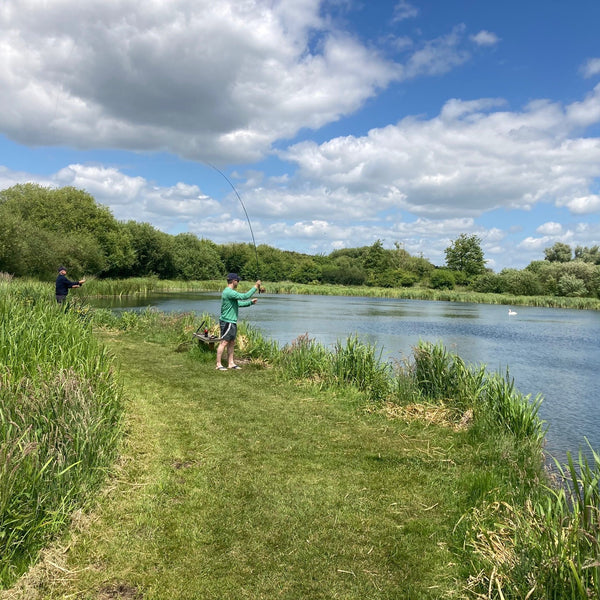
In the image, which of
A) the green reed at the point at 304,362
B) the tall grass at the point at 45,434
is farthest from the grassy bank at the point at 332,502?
the green reed at the point at 304,362

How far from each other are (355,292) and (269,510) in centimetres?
5574

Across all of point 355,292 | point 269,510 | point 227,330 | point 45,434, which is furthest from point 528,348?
point 355,292

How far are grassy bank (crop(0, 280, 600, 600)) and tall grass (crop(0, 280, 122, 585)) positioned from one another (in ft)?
0.68

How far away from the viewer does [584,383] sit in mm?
12562

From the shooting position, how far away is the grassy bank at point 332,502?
9.41 ft

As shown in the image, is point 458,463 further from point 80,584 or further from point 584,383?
point 584,383

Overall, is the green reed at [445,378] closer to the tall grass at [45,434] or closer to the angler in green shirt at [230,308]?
the angler in green shirt at [230,308]

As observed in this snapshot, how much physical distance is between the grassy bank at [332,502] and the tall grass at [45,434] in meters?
0.21

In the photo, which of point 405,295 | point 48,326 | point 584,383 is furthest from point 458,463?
point 405,295

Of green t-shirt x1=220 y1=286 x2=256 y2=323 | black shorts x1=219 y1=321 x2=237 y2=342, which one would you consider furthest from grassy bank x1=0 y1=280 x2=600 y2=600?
green t-shirt x1=220 y1=286 x2=256 y2=323

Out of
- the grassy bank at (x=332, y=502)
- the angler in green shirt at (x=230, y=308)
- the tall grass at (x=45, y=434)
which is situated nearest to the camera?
the grassy bank at (x=332, y=502)

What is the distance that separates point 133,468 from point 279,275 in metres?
83.7

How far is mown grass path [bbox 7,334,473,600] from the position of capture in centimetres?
296

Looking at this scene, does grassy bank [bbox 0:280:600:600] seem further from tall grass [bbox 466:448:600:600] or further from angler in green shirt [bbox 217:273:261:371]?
angler in green shirt [bbox 217:273:261:371]
